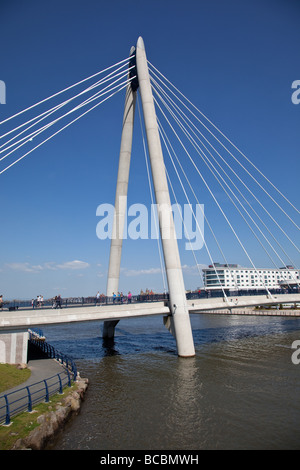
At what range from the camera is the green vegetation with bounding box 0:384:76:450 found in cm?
842

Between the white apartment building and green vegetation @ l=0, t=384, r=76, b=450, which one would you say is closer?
green vegetation @ l=0, t=384, r=76, b=450

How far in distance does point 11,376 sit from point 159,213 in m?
14.6

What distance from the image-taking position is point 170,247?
21.8 m

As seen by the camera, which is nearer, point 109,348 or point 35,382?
point 35,382

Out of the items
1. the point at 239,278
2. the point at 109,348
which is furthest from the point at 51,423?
the point at 239,278

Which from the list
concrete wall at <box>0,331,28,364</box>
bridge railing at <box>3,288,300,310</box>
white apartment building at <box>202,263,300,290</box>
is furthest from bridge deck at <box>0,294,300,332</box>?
white apartment building at <box>202,263,300,290</box>

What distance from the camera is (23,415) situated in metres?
10.1

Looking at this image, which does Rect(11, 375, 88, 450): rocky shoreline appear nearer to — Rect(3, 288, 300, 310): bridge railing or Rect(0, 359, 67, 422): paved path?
Rect(0, 359, 67, 422): paved path

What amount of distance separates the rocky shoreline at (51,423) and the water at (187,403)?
34 centimetres

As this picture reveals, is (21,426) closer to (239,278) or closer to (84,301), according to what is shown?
(84,301)

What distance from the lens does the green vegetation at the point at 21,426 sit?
842cm

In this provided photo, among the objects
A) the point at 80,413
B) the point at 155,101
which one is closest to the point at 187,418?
the point at 80,413

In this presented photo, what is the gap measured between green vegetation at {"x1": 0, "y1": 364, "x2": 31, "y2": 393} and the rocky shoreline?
10.0ft
